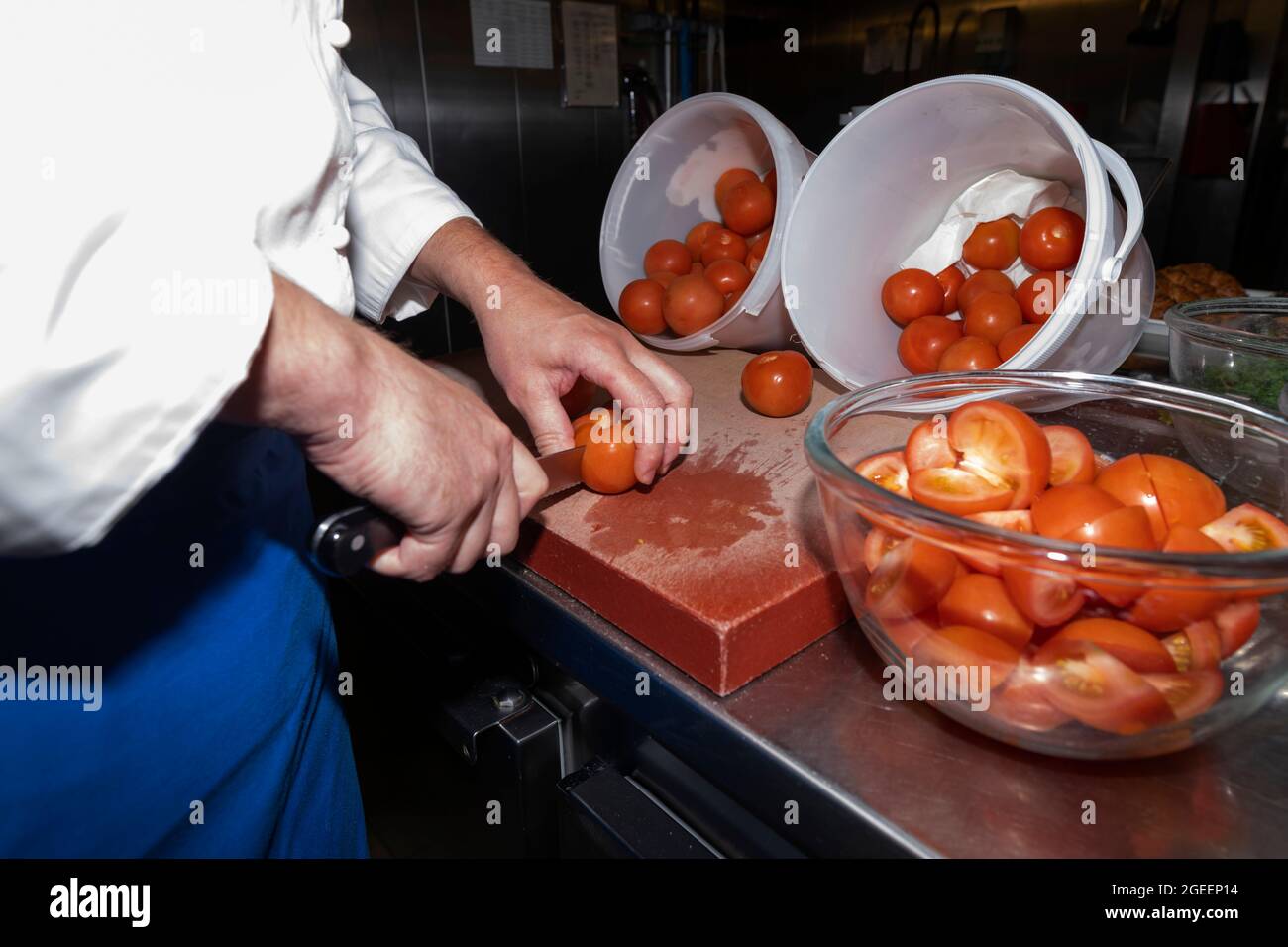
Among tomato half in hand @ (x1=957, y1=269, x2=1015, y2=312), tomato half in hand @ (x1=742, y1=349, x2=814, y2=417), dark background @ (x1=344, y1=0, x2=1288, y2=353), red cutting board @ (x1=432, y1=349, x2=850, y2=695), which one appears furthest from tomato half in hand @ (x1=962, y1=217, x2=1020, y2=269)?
dark background @ (x1=344, y1=0, x2=1288, y2=353)

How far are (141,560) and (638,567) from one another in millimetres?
360

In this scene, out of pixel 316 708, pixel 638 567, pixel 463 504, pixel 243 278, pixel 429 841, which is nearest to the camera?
pixel 243 278

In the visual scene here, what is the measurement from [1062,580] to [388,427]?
38 centimetres

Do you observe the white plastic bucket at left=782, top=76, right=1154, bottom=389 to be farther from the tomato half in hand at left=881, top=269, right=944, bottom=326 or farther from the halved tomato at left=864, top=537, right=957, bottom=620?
the halved tomato at left=864, top=537, right=957, bottom=620

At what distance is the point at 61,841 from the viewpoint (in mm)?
599

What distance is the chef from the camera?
39 cm

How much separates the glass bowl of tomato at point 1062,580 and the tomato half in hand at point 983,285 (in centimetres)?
40

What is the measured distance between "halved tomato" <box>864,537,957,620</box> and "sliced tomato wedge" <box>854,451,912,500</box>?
0.28 ft

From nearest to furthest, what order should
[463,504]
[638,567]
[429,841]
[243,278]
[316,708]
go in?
[243,278] → [463,504] → [638,567] → [316,708] → [429,841]

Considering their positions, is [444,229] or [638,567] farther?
[444,229]

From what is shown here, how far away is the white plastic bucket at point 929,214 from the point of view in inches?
31.4

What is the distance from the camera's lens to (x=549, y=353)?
2.56 feet
